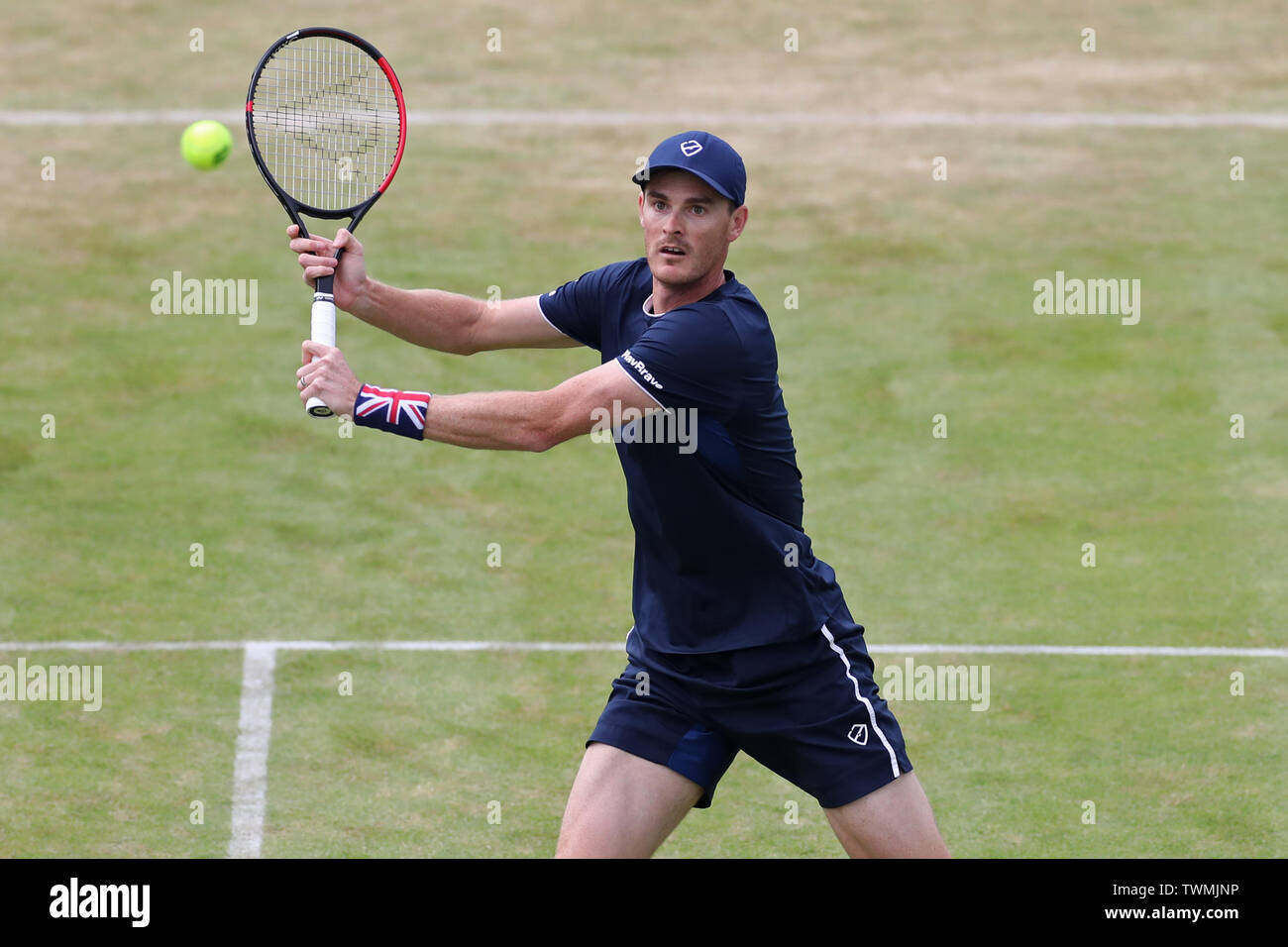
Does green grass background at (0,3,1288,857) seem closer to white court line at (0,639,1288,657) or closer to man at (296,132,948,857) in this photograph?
white court line at (0,639,1288,657)

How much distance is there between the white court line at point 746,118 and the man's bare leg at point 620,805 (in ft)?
39.0

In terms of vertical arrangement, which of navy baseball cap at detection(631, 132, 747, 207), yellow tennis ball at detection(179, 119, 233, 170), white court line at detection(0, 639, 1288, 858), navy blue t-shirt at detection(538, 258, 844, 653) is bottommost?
white court line at detection(0, 639, 1288, 858)

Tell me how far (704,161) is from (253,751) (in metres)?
3.95

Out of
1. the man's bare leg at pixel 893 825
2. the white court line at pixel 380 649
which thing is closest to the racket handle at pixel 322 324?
the man's bare leg at pixel 893 825

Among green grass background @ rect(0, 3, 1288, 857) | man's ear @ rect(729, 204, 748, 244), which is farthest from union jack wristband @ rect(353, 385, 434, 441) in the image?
green grass background @ rect(0, 3, 1288, 857)

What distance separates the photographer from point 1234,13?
2045cm

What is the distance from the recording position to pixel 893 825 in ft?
19.8

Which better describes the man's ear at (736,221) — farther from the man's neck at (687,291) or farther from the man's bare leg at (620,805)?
the man's bare leg at (620,805)

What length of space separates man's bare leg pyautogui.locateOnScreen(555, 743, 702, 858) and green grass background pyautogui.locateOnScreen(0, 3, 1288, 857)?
1.88 meters

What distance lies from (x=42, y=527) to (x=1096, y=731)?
5.94 metres

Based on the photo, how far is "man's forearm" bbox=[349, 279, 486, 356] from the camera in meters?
6.68

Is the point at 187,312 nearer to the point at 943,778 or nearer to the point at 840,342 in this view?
the point at 840,342

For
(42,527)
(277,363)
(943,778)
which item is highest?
(277,363)
